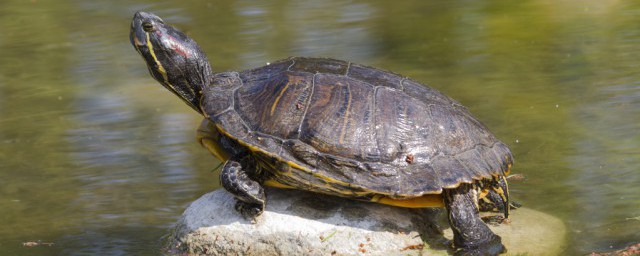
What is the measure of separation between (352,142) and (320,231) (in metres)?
0.55

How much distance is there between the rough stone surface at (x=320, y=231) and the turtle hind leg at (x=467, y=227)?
13 centimetres

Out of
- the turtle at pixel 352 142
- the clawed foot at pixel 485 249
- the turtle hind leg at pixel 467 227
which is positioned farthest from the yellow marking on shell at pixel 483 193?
the clawed foot at pixel 485 249

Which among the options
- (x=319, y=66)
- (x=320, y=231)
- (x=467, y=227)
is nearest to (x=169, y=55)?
(x=319, y=66)

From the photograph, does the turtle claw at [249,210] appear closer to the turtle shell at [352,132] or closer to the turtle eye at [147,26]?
the turtle shell at [352,132]

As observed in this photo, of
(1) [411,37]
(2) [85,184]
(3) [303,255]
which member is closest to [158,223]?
(2) [85,184]

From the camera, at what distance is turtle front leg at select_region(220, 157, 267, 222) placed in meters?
4.96

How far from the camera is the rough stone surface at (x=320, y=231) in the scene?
5.04 metres

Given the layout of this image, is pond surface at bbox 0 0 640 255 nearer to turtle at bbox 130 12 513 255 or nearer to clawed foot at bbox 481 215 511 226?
clawed foot at bbox 481 215 511 226

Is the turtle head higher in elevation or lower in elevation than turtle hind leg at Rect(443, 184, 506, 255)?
higher

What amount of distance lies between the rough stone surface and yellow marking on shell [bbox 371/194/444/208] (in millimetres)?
153

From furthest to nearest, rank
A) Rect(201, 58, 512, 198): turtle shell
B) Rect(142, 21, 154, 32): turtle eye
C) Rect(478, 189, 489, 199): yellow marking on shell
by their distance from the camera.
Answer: Rect(142, 21, 154, 32): turtle eye, Rect(478, 189, 489, 199): yellow marking on shell, Rect(201, 58, 512, 198): turtle shell

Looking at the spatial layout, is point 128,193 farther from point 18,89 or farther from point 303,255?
point 18,89

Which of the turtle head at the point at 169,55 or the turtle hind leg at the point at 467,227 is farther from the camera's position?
the turtle head at the point at 169,55

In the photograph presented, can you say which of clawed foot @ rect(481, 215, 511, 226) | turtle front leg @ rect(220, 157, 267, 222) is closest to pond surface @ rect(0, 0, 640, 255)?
clawed foot @ rect(481, 215, 511, 226)
